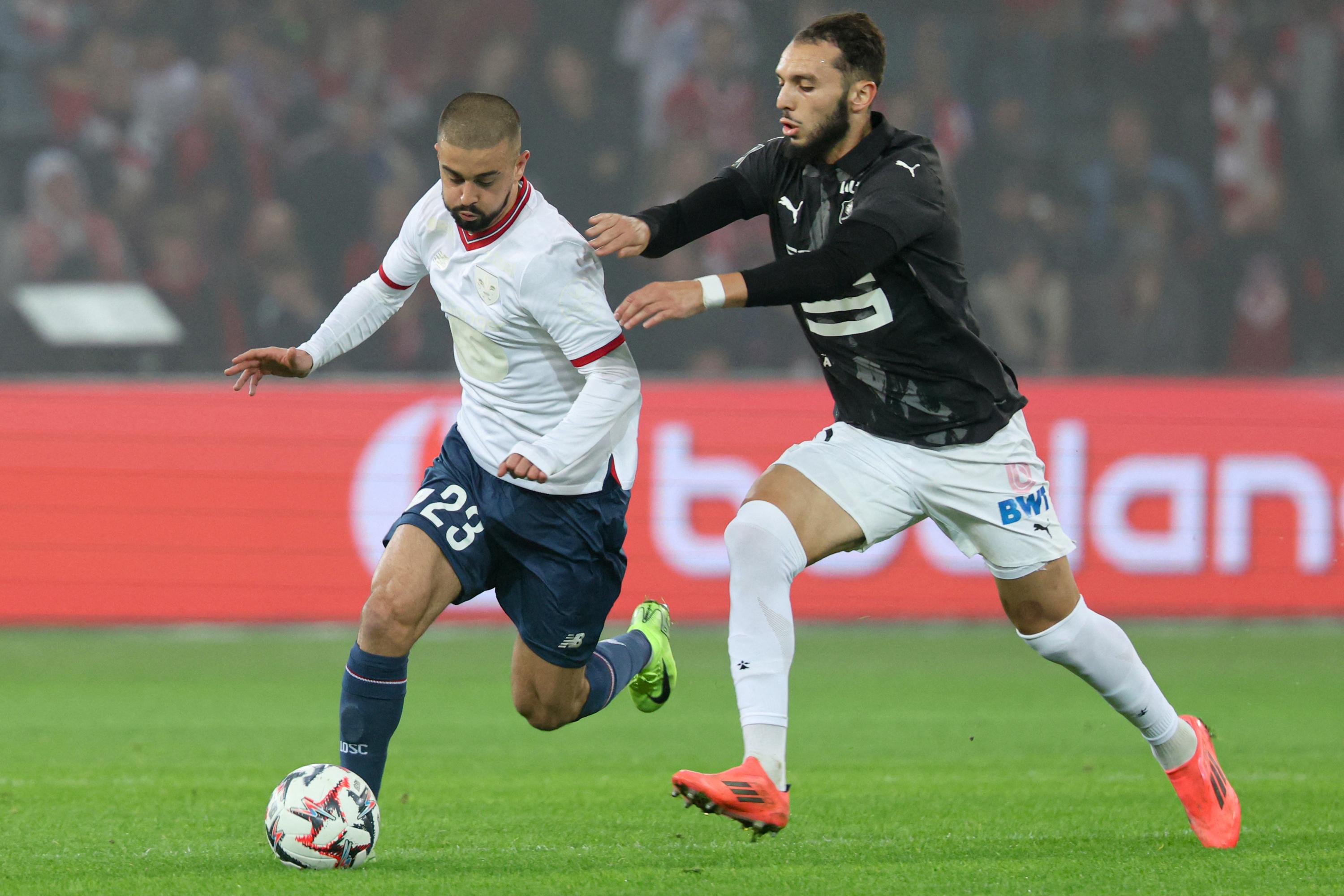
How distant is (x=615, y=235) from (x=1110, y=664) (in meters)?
1.78

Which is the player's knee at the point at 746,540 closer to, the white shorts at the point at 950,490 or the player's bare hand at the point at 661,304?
the white shorts at the point at 950,490

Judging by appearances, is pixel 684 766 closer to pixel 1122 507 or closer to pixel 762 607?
pixel 762 607

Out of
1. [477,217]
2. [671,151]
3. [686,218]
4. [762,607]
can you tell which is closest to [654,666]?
[762,607]

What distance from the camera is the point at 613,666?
5422mm

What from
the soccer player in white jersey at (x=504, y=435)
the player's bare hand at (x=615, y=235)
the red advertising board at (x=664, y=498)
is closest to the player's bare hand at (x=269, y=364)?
the soccer player in white jersey at (x=504, y=435)

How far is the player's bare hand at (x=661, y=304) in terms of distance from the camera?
13.1ft

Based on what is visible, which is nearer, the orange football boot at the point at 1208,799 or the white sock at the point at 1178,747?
the orange football boot at the point at 1208,799

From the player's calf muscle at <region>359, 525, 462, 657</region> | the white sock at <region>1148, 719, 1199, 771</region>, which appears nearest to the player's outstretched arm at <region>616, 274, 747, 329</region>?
the player's calf muscle at <region>359, 525, 462, 657</region>

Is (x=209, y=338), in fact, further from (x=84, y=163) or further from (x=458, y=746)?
(x=458, y=746)

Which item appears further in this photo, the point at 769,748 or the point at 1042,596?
the point at 1042,596

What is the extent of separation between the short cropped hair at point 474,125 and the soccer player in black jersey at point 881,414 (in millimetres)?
342

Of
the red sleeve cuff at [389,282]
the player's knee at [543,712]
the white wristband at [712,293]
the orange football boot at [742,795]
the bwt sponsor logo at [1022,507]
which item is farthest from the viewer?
the player's knee at [543,712]

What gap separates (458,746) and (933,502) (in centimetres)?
290

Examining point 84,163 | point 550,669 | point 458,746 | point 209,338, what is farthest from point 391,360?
point 550,669
